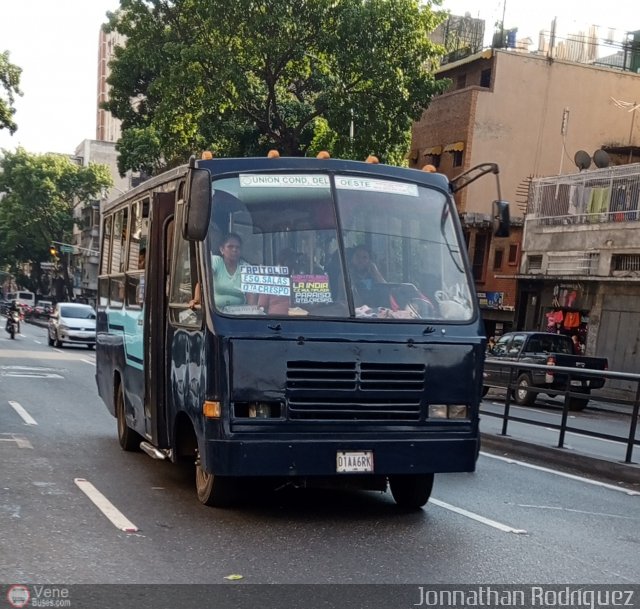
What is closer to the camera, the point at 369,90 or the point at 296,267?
the point at 296,267

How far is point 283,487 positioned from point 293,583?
9.04 feet

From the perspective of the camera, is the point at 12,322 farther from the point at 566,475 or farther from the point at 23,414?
the point at 566,475

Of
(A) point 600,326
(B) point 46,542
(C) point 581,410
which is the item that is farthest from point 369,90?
(B) point 46,542

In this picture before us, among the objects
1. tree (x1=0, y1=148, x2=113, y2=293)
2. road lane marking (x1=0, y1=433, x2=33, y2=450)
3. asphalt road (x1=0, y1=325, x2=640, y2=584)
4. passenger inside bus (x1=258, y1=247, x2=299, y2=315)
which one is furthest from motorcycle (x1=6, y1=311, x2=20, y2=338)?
tree (x1=0, y1=148, x2=113, y2=293)

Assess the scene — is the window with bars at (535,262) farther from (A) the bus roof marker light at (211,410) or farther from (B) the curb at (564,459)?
(A) the bus roof marker light at (211,410)

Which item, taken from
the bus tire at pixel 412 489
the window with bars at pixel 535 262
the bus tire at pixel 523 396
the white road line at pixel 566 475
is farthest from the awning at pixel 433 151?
the bus tire at pixel 412 489

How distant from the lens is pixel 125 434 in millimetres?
11039

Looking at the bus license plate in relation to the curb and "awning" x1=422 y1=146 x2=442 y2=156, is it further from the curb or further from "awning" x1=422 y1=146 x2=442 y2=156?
"awning" x1=422 y1=146 x2=442 y2=156

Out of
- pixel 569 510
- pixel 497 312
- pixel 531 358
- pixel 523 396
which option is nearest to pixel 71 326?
pixel 531 358

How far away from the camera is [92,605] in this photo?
5277mm

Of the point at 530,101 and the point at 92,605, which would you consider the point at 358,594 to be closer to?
the point at 92,605

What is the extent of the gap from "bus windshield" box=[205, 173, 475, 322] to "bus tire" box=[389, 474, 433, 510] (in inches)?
54.0

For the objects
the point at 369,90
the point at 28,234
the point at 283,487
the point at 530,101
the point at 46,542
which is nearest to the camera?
the point at 46,542

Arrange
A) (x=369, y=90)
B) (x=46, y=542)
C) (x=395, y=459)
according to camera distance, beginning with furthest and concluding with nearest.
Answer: (x=369, y=90) → (x=395, y=459) → (x=46, y=542)
